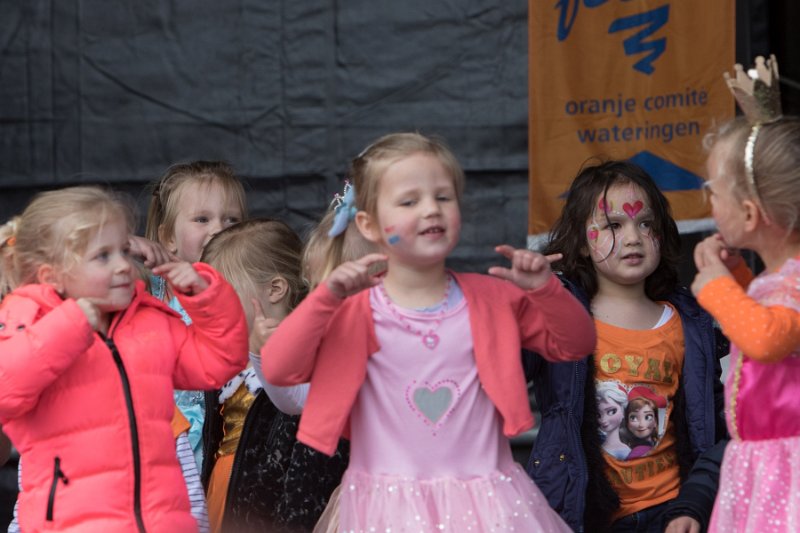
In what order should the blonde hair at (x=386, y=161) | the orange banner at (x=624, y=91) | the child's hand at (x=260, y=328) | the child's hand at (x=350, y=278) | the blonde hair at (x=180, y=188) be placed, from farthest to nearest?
the orange banner at (x=624, y=91), the blonde hair at (x=180, y=188), the child's hand at (x=260, y=328), the blonde hair at (x=386, y=161), the child's hand at (x=350, y=278)

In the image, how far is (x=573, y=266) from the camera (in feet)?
12.0

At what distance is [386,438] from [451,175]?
62 centimetres

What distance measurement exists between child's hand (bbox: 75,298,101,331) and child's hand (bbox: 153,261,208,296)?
0.74ft

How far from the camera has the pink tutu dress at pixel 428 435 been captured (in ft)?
9.23

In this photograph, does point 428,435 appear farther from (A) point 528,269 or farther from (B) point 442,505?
(A) point 528,269

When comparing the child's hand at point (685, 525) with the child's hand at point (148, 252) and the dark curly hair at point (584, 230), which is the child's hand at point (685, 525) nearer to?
the dark curly hair at point (584, 230)

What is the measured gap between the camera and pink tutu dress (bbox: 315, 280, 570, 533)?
2814mm

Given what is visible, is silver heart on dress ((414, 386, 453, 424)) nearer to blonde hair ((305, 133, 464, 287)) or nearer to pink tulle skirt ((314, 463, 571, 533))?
pink tulle skirt ((314, 463, 571, 533))

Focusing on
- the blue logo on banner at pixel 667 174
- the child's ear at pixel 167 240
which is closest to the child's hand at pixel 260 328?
the child's ear at pixel 167 240

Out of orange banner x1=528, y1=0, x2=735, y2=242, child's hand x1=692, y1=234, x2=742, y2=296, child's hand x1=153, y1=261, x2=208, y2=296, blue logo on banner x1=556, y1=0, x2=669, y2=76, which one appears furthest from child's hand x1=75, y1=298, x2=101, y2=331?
blue logo on banner x1=556, y1=0, x2=669, y2=76

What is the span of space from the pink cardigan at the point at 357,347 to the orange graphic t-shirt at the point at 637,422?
54 cm

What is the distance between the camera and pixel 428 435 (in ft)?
9.34

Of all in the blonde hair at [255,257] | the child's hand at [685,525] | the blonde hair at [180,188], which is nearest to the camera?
the child's hand at [685,525]

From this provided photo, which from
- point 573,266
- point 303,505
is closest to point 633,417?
point 573,266
